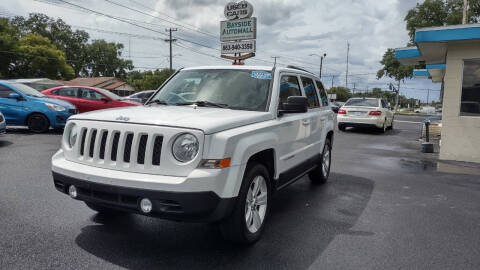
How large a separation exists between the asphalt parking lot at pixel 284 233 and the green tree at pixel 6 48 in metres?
52.1

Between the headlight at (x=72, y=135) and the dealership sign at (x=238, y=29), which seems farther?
the dealership sign at (x=238, y=29)

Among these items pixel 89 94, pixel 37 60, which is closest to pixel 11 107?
pixel 89 94

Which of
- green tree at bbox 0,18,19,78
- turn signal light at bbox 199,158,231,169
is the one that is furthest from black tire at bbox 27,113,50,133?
green tree at bbox 0,18,19,78

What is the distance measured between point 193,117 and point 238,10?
53.1ft

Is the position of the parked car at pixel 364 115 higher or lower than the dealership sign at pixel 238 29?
lower

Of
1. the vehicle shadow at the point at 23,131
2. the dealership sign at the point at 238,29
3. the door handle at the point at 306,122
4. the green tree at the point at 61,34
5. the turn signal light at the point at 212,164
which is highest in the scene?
the green tree at the point at 61,34

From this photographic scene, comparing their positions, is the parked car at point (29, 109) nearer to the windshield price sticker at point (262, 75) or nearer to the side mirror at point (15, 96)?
the side mirror at point (15, 96)

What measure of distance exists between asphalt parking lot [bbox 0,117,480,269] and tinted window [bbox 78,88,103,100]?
793cm

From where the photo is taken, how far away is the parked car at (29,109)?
36.9ft

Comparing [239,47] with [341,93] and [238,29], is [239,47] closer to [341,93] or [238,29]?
[238,29]

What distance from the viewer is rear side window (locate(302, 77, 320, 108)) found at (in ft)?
18.3

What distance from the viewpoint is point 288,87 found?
15.9ft

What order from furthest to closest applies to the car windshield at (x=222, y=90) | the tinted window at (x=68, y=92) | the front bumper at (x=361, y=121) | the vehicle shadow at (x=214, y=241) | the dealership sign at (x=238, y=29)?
the dealership sign at (x=238, y=29) → the front bumper at (x=361, y=121) → the tinted window at (x=68, y=92) → the car windshield at (x=222, y=90) → the vehicle shadow at (x=214, y=241)

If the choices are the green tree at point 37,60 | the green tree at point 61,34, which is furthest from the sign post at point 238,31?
the green tree at point 61,34
